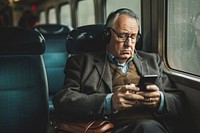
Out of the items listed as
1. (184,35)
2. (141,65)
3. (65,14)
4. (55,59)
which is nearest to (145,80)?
(141,65)

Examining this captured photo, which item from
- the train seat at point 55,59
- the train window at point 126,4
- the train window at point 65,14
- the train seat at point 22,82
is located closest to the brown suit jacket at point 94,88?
the train seat at point 22,82

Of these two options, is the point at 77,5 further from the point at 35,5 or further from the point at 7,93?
the point at 35,5

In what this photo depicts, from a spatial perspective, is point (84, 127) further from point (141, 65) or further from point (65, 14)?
point (65, 14)

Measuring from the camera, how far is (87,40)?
2131 millimetres

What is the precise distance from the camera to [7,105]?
1947 millimetres

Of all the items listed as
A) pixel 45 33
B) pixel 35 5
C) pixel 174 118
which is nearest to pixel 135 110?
pixel 174 118

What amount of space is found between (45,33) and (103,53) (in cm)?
162

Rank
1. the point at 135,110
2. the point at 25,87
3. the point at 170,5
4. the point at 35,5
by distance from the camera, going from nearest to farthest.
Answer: the point at 135,110, the point at 25,87, the point at 170,5, the point at 35,5

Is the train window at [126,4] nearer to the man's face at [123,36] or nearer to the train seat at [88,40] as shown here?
the train seat at [88,40]

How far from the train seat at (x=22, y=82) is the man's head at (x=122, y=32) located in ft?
1.44

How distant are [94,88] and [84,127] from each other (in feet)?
0.91

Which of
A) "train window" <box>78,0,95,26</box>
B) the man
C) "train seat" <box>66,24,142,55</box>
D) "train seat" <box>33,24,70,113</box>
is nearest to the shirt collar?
the man

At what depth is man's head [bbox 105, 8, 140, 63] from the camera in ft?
6.07

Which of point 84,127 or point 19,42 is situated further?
point 19,42
